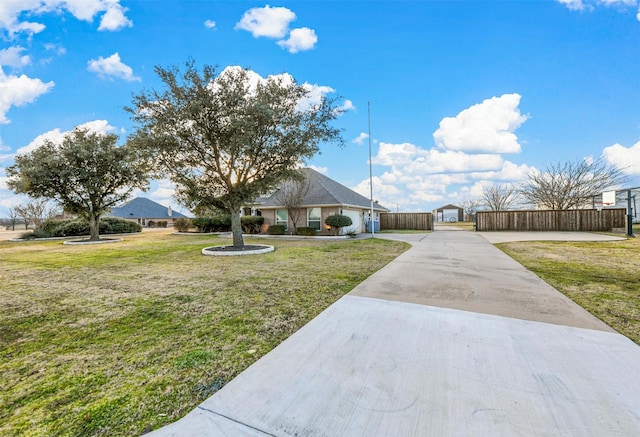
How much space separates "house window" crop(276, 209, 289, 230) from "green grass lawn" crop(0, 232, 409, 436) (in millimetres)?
13159

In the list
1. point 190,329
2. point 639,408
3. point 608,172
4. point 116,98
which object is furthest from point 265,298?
point 608,172

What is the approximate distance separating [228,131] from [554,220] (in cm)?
2451

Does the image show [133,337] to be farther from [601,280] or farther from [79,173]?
[79,173]

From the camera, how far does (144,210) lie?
4491cm

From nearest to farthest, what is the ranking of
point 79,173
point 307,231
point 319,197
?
point 79,173 < point 307,231 < point 319,197

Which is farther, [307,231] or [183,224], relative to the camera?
[183,224]

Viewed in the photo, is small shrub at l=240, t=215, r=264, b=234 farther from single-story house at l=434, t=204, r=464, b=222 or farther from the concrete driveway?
single-story house at l=434, t=204, r=464, b=222

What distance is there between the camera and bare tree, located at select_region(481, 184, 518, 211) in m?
36.4

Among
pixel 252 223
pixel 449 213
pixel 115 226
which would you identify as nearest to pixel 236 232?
pixel 252 223

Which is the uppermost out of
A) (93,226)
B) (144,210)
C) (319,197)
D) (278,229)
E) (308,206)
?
(144,210)

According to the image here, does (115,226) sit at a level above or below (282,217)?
below

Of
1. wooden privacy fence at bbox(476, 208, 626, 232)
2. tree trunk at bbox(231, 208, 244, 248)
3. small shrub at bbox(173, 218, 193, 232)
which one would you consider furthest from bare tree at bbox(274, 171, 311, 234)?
wooden privacy fence at bbox(476, 208, 626, 232)

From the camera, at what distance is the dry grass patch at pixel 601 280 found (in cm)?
370

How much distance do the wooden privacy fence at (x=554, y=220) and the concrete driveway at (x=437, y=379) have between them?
2141cm
